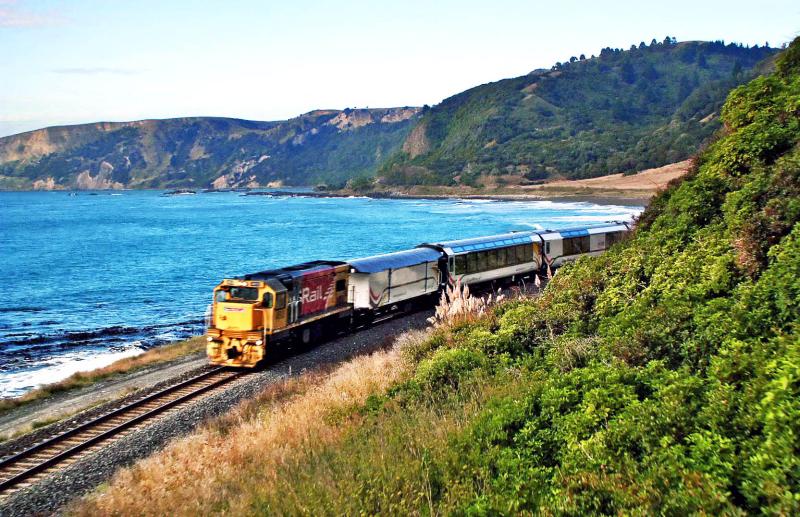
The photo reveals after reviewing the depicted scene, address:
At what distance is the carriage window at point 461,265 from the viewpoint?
33719 mm

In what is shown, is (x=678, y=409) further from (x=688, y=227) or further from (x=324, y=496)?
(x=688, y=227)

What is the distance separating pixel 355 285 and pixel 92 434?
44.0 feet

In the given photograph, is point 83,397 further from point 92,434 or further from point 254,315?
point 92,434

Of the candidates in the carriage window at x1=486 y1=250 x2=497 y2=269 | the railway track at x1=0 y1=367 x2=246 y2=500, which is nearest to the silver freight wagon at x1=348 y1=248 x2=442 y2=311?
the carriage window at x1=486 y1=250 x2=497 y2=269

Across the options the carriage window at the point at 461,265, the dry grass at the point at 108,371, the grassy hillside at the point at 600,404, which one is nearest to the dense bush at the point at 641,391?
the grassy hillside at the point at 600,404

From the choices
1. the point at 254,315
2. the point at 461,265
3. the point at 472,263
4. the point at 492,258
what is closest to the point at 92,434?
the point at 254,315

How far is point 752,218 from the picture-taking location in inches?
536

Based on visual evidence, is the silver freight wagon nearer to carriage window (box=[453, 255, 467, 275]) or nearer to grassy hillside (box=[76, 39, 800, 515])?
carriage window (box=[453, 255, 467, 275])

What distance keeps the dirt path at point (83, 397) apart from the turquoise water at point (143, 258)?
22.0ft

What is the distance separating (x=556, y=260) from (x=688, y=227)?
22832 mm

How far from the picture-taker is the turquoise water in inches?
1571

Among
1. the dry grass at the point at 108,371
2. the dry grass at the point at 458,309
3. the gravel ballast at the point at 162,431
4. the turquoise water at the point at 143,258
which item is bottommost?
the turquoise water at the point at 143,258

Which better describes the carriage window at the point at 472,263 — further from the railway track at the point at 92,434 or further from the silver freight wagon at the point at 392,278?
the railway track at the point at 92,434

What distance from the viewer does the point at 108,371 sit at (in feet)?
92.0
